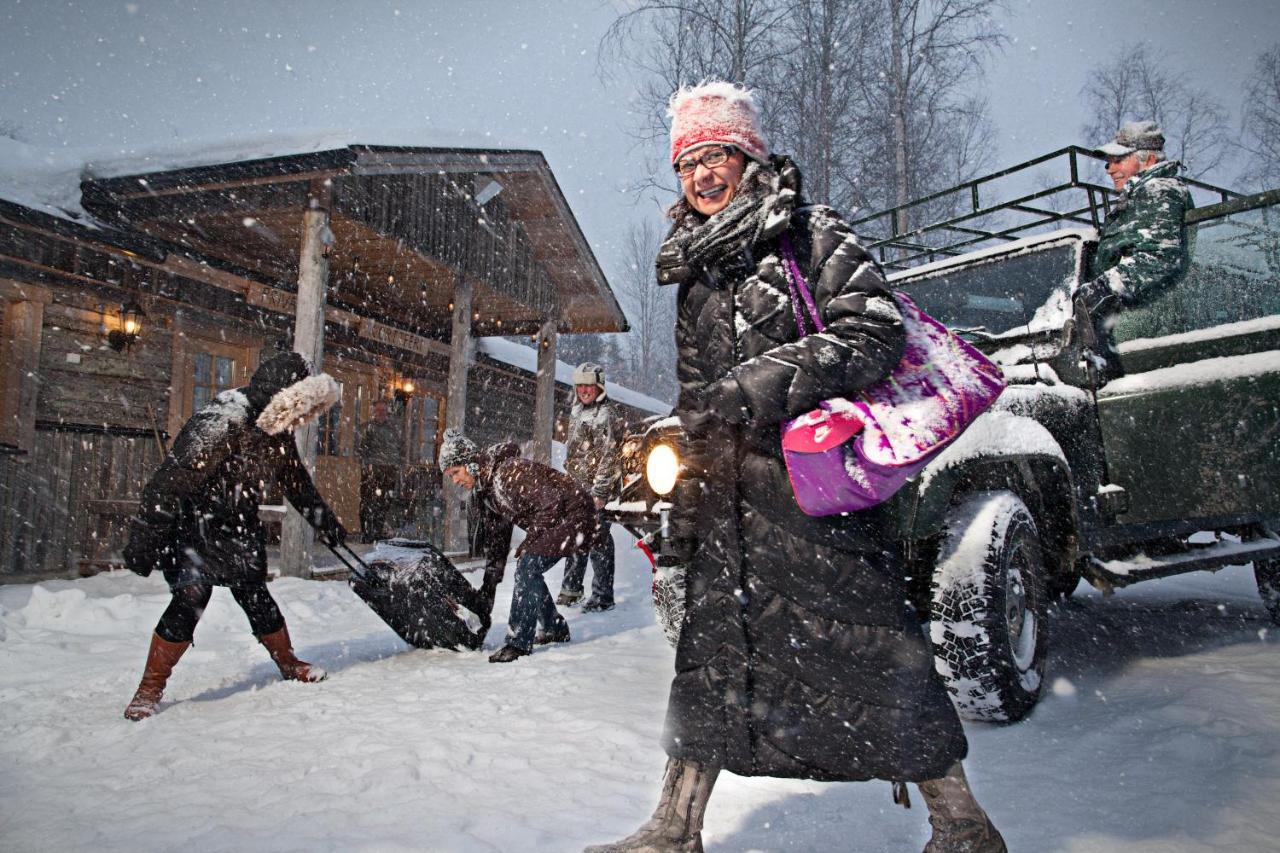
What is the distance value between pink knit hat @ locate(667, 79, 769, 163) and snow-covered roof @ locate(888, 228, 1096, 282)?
2980mm

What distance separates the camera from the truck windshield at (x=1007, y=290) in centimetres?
402

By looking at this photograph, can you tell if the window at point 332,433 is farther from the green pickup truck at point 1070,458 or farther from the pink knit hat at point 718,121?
the pink knit hat at point 718,121

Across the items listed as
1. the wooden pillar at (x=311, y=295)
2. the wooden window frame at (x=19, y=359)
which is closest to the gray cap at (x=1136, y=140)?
the wooden pillar at (x=311, y=295)

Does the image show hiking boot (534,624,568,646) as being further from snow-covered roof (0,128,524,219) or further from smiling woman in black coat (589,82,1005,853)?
snow-covered roof (0,128,524,219)

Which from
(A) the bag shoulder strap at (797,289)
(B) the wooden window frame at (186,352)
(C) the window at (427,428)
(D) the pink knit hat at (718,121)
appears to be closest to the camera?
(A) the bag shoulder strap at (797,289)

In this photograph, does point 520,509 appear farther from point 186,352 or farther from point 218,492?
point 186,352

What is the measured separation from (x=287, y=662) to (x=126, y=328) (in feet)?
19.3

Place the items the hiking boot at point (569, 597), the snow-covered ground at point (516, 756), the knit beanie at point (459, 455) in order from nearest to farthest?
the snow-covered ground at point (516, 756) < the knit beanie at point (459, 455) < the hiking boot at point (569, 597)

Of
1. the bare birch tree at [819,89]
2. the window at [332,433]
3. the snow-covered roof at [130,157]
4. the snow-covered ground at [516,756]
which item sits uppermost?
the bare birch tree at [819,89]

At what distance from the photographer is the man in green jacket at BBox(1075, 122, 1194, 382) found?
357cm

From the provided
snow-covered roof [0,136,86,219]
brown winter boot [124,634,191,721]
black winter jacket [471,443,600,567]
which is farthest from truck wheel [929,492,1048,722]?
snow-covered roof [0,136,86,219]

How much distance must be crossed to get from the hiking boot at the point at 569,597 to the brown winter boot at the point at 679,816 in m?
4.44

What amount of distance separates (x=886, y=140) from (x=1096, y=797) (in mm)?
16616

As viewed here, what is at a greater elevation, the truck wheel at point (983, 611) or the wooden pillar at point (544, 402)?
the wooden pillar at point (544, 402)
